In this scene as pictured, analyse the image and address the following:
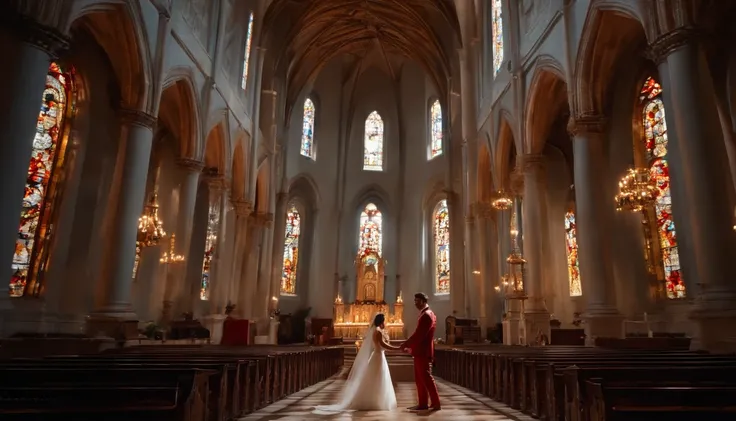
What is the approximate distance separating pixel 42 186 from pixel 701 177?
1374 cm

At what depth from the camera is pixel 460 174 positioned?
25.0 metres

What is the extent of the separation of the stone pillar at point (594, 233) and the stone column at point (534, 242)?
2.38 meters

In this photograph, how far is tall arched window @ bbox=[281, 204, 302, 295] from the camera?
2859 centimetres

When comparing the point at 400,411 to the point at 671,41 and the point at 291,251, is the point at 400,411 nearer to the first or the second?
the point at 671,41

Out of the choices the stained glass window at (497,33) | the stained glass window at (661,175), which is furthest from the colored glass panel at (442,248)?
the stained glass window at (661,175)

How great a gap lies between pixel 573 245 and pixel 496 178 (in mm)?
3626

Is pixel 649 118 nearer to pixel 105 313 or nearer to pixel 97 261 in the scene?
pixel 105 313

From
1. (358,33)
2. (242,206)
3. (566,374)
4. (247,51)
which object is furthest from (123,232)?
(358,33)

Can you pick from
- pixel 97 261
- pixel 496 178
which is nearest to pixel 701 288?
pixel 496 178

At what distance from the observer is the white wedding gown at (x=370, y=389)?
613 cm

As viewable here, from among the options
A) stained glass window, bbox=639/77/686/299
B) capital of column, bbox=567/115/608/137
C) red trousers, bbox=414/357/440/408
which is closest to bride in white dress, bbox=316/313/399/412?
red trousers, bbox=414/357/440/408

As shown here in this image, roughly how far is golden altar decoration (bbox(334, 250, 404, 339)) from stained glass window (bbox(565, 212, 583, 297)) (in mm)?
9935

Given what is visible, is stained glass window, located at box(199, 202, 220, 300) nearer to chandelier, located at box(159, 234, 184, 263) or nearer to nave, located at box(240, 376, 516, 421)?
chandelier, located at box(159, 234, 184, 263)

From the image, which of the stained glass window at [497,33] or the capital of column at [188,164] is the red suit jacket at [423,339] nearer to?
the capital of column at [188,164]
